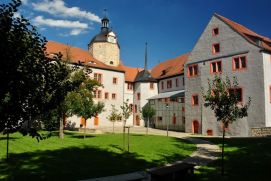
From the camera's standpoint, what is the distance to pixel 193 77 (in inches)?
1460

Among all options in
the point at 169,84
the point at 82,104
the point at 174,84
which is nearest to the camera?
the point at 82,104

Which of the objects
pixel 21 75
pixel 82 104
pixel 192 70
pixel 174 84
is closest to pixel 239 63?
pixel 192 70

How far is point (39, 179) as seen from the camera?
37.2 ft

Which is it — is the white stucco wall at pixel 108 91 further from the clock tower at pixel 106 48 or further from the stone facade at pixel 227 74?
the stone facade at pixel 227 74

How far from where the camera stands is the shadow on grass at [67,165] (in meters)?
12.1

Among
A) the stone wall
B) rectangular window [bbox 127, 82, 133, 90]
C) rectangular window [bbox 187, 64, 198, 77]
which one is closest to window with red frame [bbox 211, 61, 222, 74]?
rectangular window [bbox 187, 64, 198, 77]

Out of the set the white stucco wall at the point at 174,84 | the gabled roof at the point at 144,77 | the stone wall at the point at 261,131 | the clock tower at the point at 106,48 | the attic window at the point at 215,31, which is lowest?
the stone wall at the point at 261,131

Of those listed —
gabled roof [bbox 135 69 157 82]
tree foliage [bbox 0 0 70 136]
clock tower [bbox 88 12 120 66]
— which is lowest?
tree foliage [bbox 0 0 70 136]

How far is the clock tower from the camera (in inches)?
2050

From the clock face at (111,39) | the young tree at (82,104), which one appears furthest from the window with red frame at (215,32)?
the clock face at (111,39)

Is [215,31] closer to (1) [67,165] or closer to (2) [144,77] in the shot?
(2) [144,77]

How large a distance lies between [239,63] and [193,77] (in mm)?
6921

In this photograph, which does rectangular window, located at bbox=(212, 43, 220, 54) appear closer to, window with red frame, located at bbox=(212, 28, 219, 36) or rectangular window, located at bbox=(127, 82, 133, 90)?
window with red frame, located at bbox=(212, 28, 219, 36)

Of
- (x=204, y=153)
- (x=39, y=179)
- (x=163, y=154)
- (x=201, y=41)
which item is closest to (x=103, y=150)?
(x=163, y=154)
